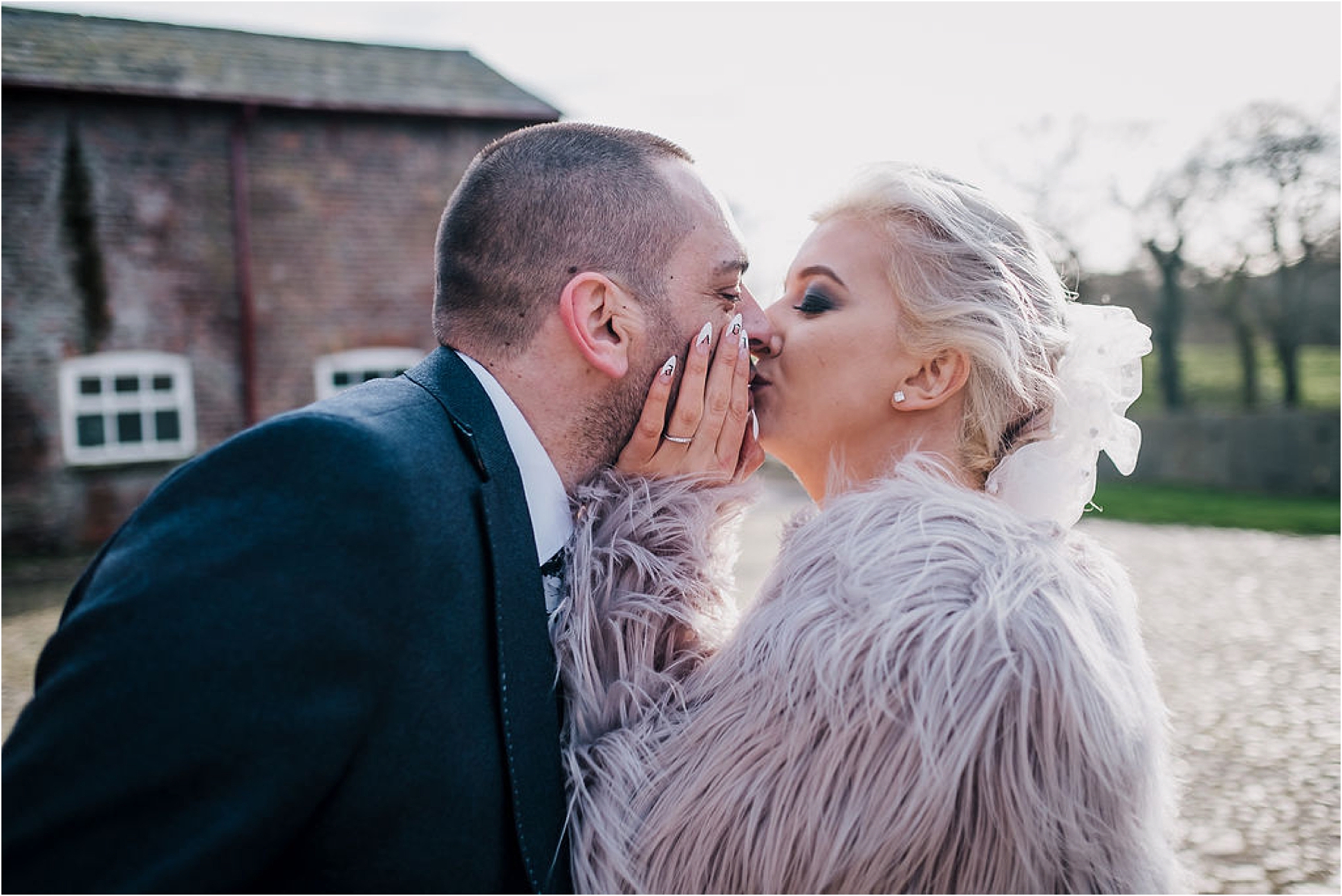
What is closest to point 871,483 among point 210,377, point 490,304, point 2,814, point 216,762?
point 490,304

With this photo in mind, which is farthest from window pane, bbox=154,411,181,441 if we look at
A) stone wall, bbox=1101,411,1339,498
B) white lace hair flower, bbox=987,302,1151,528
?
stone wall, bbox=1101,411,1339,498

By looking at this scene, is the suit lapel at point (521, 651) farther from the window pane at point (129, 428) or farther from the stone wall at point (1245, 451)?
the stone wall at point (1245, 451)

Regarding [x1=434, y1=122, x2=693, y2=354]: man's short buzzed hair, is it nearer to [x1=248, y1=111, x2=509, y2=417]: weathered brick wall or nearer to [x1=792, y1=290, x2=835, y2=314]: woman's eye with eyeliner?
[x1=792, y1=290, x2=835, y2=314]: woman's eye with eyeliner

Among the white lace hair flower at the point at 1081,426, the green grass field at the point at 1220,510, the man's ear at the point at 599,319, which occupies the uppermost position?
the man's ear at the point at 599,319

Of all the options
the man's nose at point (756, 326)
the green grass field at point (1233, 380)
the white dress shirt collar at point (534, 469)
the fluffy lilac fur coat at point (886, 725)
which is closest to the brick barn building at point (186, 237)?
the man's nose at point (756, 326)

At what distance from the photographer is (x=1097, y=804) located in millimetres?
1824

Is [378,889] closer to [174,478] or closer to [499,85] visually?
[174,478]

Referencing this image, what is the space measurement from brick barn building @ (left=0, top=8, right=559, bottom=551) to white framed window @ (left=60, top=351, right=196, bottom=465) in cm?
3

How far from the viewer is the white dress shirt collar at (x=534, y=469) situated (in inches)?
91.1

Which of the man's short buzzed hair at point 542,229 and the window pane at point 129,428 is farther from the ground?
the man's short buzzed hair at point 542,229

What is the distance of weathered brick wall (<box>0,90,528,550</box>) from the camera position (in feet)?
45.8

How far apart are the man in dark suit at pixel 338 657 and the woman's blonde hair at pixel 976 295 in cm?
91

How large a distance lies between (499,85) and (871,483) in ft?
52.8

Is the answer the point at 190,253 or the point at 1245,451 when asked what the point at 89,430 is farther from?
the point at 1245,451
